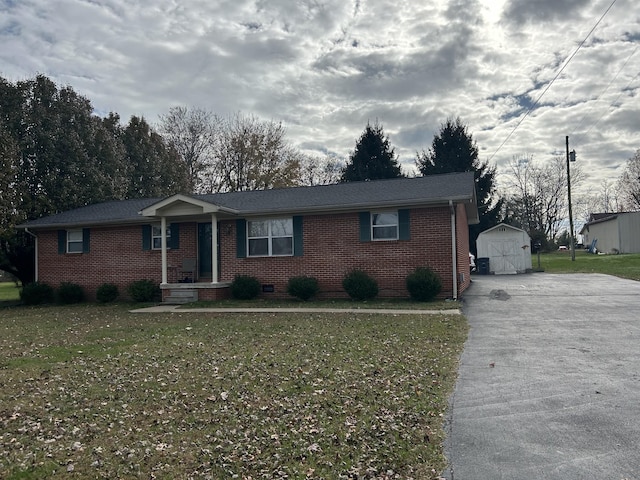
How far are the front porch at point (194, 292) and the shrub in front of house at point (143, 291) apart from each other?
698mm

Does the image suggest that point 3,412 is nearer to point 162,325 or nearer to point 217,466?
point 217,466

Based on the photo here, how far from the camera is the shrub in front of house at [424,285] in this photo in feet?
44.0

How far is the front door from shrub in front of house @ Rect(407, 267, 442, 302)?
6871 mm

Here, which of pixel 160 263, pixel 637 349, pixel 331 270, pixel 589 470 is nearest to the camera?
pixel 589 470

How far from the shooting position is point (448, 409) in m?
4.75

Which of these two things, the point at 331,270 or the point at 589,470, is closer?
the point at 589,470

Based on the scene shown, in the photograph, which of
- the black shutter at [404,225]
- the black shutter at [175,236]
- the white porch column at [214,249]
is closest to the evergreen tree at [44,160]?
the black shutter at [175,236]

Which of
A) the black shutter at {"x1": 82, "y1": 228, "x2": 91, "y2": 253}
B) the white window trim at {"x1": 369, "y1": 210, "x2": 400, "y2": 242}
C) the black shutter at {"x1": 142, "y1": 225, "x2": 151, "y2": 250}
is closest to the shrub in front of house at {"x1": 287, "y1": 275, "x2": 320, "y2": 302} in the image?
the white window trim at {"x1": 369, "y1": 210, "x2": 400, "y2": 242}

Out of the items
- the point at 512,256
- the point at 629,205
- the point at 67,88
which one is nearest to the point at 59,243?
the point at 67,88

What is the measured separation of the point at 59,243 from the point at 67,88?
821 centimetres

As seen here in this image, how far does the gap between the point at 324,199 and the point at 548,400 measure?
11185mm

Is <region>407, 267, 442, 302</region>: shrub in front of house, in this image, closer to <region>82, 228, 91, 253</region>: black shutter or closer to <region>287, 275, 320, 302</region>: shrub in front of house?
<region>287, 275, 320, 302</region>: shrub in front of house

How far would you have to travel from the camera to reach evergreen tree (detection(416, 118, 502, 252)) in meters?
31.7

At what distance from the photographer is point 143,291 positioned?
16.0 meters
